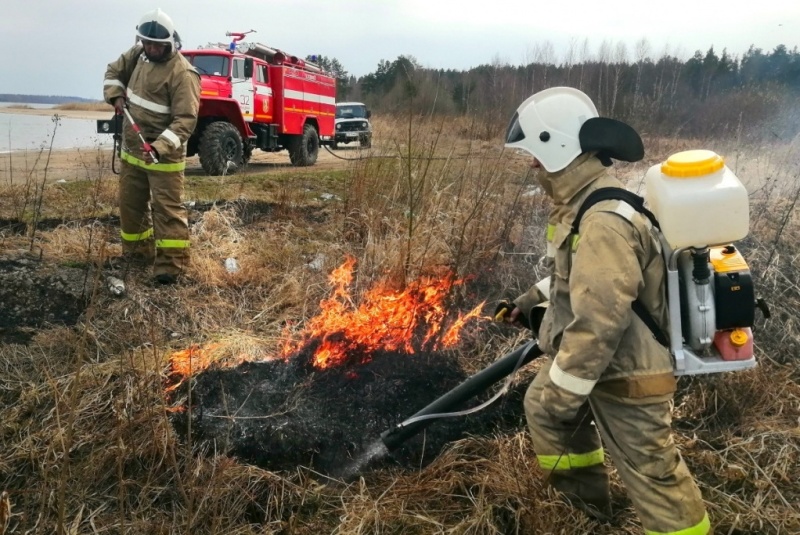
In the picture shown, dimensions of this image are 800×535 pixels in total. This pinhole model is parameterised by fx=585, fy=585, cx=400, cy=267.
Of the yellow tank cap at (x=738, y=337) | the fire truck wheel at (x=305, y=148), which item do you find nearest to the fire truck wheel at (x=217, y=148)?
the fire truck wheel at (x=305, y=148)

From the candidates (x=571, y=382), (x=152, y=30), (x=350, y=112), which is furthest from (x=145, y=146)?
(x=350, y=112)

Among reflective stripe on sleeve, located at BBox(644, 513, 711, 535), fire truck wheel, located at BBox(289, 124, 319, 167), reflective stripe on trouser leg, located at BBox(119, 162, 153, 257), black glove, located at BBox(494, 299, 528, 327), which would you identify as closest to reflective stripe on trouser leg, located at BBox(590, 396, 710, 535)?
reflective stripe on sleeve, located at BBox(644, 513, 711, 535)

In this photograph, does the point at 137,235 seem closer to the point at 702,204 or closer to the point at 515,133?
the point at 515,133

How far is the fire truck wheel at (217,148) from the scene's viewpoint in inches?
378

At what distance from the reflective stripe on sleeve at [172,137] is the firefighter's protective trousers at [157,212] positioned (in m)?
0.25

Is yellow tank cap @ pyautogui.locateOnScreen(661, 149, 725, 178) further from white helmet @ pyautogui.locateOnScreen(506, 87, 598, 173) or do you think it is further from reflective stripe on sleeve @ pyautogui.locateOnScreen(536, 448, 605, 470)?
reflective stripe on sleeve @ pyautogui.locateOnScreen(536, 448, 605, 470)

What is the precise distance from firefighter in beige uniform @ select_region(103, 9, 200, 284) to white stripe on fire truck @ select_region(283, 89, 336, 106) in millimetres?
7533

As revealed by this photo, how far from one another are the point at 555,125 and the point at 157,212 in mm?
3729

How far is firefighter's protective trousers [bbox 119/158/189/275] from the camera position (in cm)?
485

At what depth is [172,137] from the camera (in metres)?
4.74

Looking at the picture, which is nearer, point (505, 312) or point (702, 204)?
point (702, 204)

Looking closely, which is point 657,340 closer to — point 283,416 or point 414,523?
point 414,523

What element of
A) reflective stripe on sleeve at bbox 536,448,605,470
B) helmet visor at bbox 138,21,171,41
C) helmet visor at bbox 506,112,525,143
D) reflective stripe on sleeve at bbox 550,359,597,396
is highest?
helmet visor at bbox 138,21,171,41

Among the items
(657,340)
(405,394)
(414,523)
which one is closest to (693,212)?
(657,340)
